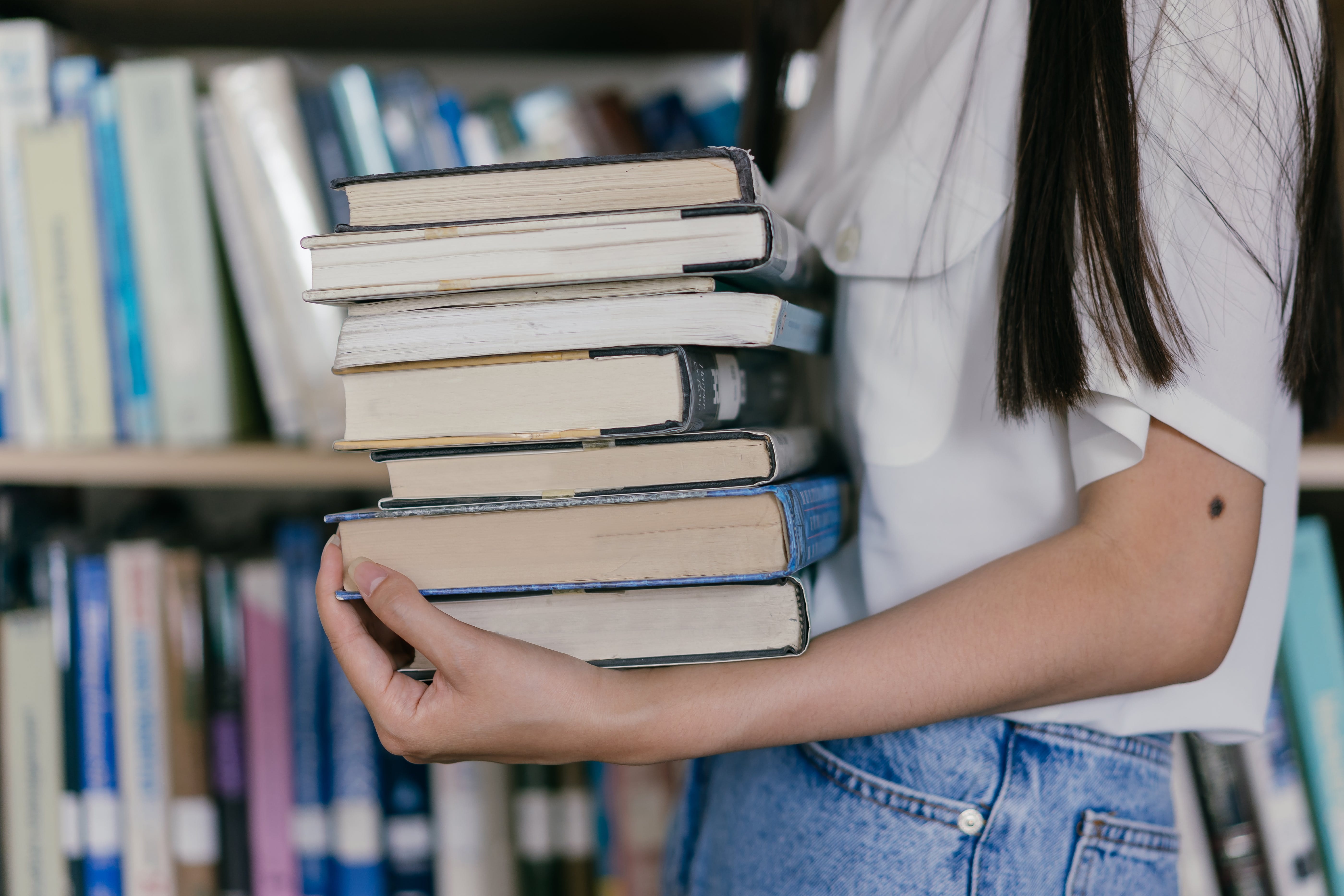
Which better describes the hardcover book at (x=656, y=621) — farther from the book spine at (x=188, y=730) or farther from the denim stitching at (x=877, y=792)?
the book spine at (x=188, y=730)

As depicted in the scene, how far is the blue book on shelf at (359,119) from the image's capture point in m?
0.78

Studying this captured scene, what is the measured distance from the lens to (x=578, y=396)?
0.42m

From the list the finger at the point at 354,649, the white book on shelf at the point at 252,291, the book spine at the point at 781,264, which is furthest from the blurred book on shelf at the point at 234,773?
the book spine at the point at 781,264

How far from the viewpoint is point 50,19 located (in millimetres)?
898

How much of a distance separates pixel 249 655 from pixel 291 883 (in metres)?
0.22

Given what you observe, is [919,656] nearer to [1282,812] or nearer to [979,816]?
[979,816]

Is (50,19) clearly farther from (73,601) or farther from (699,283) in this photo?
(699,283)

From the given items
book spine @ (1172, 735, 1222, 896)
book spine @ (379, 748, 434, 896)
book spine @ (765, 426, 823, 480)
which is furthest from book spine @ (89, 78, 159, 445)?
book spine @ (1172, 735, 1222, 896)

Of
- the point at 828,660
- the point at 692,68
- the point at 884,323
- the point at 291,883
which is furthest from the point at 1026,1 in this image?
the point at 291,883

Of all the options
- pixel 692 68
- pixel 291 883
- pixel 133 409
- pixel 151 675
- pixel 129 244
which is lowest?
pixel 291 883

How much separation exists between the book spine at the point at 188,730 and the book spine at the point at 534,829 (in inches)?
11.1

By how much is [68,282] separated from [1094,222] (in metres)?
0.82

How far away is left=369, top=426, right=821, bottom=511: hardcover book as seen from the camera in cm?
41

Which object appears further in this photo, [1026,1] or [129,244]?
[129,244]
